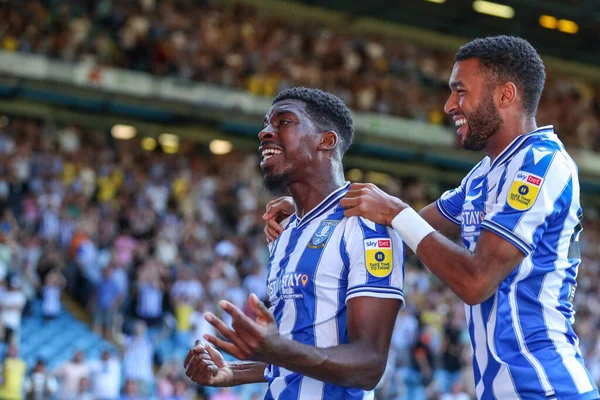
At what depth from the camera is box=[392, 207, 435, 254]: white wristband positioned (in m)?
3.94

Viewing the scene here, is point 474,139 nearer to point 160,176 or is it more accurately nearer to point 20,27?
point 160,176

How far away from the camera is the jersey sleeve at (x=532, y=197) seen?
377 centimetres

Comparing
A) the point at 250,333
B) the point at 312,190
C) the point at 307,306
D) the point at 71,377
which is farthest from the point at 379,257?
the point at 71,377

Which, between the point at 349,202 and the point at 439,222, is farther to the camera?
the point at 439,222

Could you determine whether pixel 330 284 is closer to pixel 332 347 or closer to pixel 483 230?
pixel 332 347

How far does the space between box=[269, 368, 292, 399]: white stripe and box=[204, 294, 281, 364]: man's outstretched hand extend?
78cm

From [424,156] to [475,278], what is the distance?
2318 centimetres

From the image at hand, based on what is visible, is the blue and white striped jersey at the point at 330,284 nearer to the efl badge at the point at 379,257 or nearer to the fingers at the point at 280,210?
the efl badge at the point at 379,257

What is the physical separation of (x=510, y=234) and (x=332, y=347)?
3.02 ft

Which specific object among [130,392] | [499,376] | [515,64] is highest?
[515,64]

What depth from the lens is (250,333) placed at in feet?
11.0

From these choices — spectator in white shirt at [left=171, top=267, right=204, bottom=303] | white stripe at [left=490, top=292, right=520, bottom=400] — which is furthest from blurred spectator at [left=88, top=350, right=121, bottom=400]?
white stripe at [left=490, top=292, right=520, bottom=400]

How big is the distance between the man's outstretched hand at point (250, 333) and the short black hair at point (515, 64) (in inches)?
65.5

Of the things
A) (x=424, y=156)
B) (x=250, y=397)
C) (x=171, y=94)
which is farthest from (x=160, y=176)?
(x=424, y=156)
